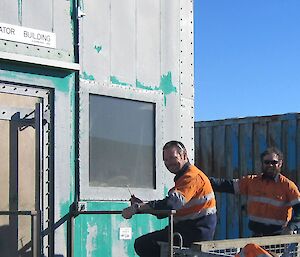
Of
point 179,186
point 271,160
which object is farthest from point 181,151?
point 271,160

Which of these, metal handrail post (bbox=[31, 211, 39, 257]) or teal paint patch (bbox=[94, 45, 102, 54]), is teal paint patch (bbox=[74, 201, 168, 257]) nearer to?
metal handrail post (bbox=[31, 211, 39, 257])

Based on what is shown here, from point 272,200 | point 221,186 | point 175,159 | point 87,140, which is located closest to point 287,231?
point 272,200

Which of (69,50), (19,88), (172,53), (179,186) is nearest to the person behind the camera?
(179,186)

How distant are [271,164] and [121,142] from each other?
1.36 m

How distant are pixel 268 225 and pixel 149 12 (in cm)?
216

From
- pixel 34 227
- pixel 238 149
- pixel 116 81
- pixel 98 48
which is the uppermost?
pixel 98 48

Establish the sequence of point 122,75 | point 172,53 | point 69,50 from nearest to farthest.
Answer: point 69,50 → point 122,75 → point 172,53

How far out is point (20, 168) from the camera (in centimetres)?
501

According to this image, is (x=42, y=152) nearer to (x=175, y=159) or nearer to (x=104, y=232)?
(x=104, y=232)

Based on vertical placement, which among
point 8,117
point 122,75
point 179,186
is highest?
point 122,75

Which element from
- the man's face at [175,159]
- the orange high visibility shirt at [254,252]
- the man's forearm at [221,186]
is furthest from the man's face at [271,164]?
the orange high visibility shirt at [254,252]

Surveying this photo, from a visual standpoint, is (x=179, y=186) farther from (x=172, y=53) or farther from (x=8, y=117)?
(x=172, y=53)

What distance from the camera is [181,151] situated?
4906 mm

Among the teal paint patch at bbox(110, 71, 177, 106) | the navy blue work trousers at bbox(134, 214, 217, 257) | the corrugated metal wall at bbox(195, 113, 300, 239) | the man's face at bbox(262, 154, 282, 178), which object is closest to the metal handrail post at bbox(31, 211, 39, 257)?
the navy blue work trousers at bbox(134, 214, 217, 257)
